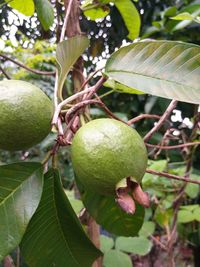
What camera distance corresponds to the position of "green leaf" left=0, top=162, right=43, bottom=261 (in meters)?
0.51

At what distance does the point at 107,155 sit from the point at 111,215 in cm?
31

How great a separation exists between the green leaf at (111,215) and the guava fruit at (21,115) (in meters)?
0.24

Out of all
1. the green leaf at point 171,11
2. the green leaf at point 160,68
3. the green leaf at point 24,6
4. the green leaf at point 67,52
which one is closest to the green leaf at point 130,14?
the green leaf at point 24,6

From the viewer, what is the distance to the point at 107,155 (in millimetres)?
485

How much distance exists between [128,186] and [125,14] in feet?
2.40

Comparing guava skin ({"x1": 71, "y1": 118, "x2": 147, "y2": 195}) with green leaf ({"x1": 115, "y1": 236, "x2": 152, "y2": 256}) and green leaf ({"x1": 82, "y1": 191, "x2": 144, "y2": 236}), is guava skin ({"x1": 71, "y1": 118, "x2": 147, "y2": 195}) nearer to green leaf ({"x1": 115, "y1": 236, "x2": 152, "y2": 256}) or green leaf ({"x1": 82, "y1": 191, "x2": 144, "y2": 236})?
green leaf ({"x1": 82, "y1": 191, "x2": 144, "y2": 236})

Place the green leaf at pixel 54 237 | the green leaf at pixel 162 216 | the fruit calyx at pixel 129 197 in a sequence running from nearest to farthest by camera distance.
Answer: the fruit calyx at pixel 129 197 → the green leaf at pixel 54 237 → the green leaf at pixel 162 216

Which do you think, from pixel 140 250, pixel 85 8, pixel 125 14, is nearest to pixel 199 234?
pixel 140 250

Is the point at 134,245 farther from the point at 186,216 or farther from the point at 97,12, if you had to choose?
the point at 97,12

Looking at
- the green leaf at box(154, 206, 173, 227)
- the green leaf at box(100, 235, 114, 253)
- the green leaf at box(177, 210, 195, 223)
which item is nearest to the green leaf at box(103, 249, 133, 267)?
the green leaf at box(100, 235, 114, 253)

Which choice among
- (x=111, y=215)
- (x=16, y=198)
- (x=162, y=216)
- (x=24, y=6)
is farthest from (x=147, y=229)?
(x=16, y=198)

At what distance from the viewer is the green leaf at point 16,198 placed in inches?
20.0

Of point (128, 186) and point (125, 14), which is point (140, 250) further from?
point (128, 186)

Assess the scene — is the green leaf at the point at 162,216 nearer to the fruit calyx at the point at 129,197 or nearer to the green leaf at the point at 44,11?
the green leaf at the point at 44,11
